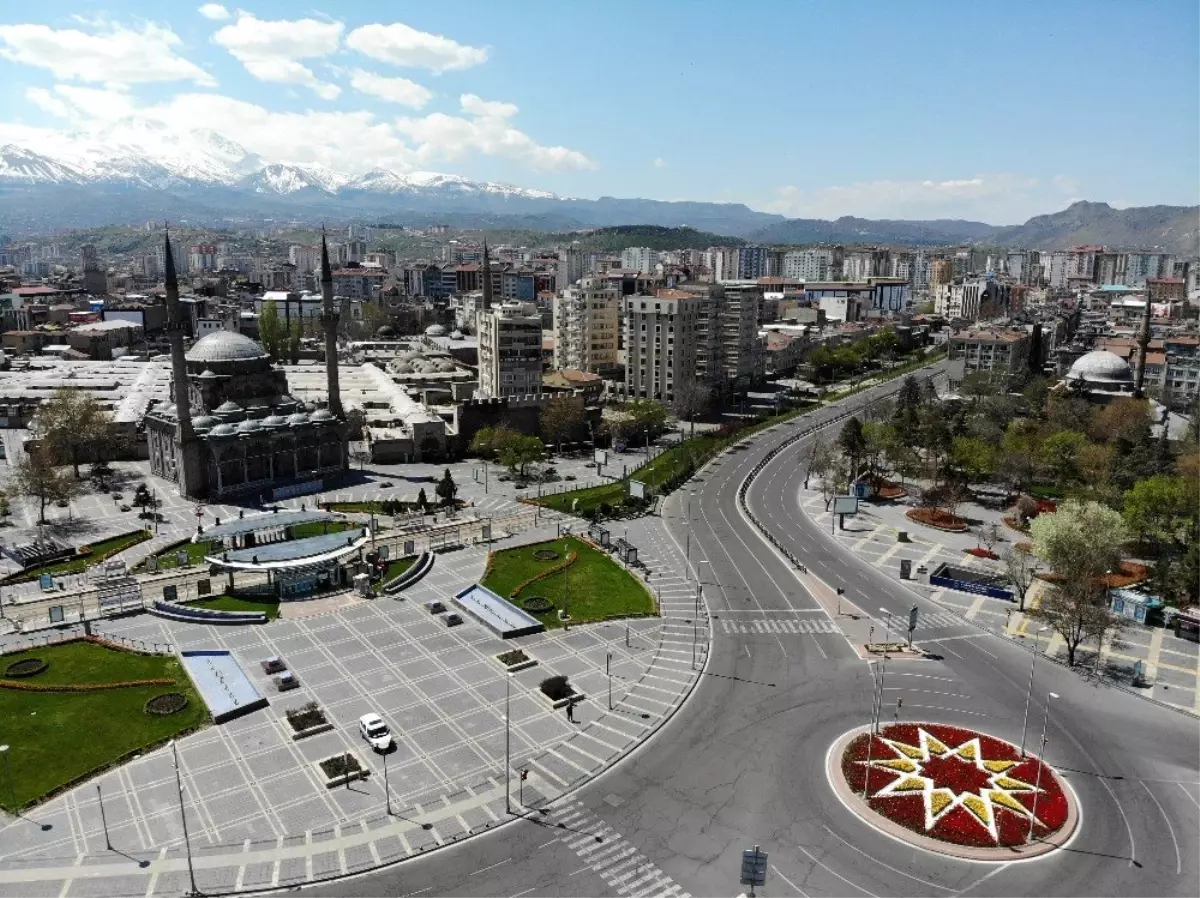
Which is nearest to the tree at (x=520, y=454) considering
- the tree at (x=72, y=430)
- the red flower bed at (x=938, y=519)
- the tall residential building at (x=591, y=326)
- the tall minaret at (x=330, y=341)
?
the tall minaret at (x=330, y=341)

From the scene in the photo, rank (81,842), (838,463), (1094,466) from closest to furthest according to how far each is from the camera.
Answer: (81,842), (1094,466), (838,463)

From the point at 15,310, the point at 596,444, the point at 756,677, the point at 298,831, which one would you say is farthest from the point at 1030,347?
the point at 15,310

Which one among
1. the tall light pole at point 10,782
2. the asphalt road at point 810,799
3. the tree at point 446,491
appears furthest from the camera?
the tree at point 446,491

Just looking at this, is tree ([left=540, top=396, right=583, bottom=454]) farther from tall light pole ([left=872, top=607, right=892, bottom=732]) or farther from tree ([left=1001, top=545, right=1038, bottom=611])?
tree ([left=1001, top=545, right=1038, bottom=611])

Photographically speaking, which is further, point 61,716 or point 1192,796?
point 61,716

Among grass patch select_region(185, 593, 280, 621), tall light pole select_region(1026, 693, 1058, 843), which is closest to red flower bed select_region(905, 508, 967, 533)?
tall light pole select_region(1026, 693, 1058, 843)

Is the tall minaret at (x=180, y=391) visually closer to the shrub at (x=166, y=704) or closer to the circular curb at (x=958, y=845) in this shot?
the shrub at (x=166, y=704)

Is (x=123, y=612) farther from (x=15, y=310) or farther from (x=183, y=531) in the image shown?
(x=15, y=310)
